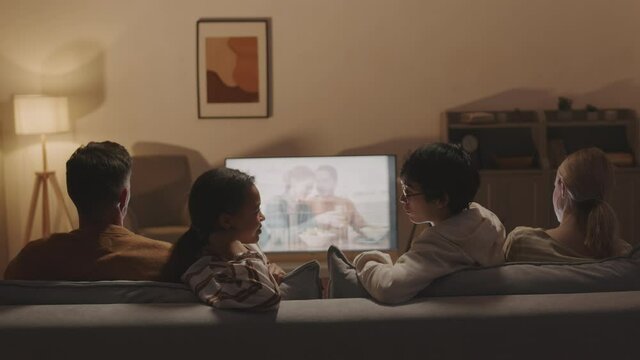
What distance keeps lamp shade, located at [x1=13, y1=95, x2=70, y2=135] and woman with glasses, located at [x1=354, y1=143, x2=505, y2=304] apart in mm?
4061

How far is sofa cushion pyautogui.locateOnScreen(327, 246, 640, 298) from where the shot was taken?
1885 mm

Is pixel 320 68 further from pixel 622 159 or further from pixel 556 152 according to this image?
pixel 622 159

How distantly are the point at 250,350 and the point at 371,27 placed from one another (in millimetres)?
4539

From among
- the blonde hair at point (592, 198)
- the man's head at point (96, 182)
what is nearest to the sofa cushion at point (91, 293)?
the man's head at point (96, 182)

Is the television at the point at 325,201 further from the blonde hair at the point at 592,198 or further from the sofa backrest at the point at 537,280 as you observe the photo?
the sofa backrest at the point at 537,280

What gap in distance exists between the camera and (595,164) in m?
2.36

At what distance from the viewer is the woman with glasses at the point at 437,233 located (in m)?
1.84

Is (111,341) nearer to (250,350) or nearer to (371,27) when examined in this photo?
(250,350)

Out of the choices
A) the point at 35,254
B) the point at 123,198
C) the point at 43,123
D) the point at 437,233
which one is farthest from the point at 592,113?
the point at 35,254

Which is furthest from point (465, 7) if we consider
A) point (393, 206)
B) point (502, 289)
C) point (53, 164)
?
point (502, 289)

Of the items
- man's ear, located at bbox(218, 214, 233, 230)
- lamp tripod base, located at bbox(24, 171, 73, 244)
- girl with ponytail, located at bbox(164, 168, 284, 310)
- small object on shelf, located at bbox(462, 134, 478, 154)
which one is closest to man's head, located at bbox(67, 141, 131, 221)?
girl with ponytail, located at bbox(164, 168, 284, 310)

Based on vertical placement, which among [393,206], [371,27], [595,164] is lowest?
[393,206]

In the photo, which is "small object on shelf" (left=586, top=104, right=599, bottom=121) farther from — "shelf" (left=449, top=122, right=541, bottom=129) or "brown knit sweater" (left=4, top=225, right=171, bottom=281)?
"brown knit sweater" (left=4, top=225, right=171, bottom=281)

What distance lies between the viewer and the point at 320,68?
601cm
